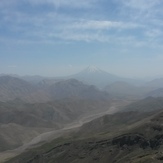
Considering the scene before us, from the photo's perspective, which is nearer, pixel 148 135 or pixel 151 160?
pixel 151 160

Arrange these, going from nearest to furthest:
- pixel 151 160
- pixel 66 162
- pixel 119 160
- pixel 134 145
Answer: pixel 151 160, pixel 119 160, pixel 134 145, pixel 66 162

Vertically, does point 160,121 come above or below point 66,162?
above

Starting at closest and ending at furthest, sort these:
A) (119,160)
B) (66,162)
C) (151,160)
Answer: (151,160) < (119,160) < (66,162)

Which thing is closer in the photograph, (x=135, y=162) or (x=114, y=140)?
(x=135, y=162)

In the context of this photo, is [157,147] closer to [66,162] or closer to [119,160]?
[119,160]

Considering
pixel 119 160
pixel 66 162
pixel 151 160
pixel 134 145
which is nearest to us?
pixel 151 160

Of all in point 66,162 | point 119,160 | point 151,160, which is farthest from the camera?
point 66,162

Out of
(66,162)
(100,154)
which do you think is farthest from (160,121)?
(66,162)

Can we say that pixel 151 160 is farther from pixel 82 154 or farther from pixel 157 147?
pixel 82 154

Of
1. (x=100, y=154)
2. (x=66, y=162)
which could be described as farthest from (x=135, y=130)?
(x=66, y=162)
